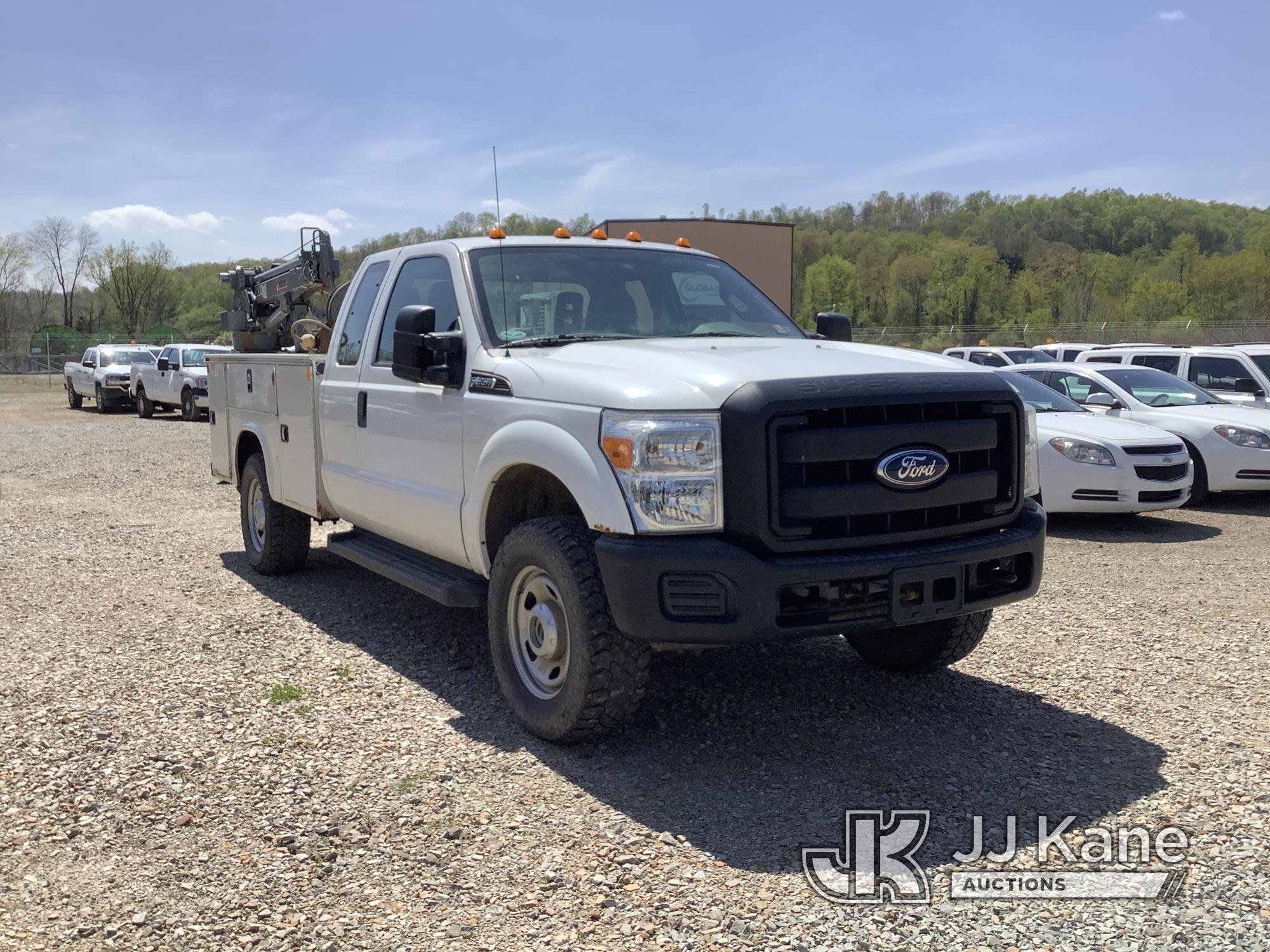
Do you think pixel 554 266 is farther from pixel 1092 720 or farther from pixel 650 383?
pixel 1092 720

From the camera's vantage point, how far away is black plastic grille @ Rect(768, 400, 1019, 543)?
12.6 ft

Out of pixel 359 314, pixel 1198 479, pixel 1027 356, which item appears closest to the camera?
pixel 359 314

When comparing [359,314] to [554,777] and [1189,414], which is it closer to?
[554,777]

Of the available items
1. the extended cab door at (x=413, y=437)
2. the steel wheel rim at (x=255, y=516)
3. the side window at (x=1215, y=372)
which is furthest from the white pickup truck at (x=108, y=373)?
the extended cab door at (x=413, y=437)

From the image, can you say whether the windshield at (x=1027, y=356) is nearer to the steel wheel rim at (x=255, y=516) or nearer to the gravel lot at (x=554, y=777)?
the gravel lot at (x=554, y=777)

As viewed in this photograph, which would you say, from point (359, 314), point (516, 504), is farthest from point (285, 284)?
point (516, 504)

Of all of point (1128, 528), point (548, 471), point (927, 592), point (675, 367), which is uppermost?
point (675, 367)

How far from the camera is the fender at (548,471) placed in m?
3.95

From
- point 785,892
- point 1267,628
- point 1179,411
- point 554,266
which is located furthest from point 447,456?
point 1179,411

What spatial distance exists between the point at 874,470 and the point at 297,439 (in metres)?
4.17

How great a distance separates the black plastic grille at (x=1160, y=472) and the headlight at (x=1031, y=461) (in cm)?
592

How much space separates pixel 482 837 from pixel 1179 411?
10684 millimetres

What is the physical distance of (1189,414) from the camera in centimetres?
1186

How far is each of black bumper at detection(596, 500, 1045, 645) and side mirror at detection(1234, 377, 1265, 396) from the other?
11.5 metres
